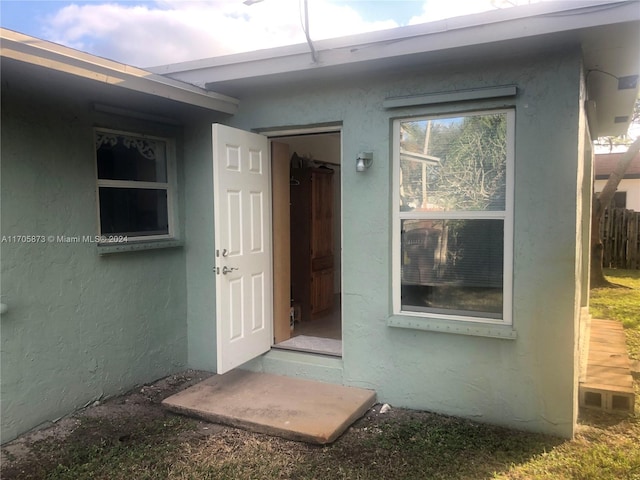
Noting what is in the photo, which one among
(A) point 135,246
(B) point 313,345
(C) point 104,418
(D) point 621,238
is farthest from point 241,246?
(D) point 621,238

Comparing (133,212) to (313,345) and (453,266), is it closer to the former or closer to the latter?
(313,345)

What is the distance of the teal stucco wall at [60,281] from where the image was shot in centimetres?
339

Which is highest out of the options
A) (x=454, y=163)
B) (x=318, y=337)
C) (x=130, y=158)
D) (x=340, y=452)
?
(x=130, y=158)

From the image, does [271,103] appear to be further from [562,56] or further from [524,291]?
[524,291]

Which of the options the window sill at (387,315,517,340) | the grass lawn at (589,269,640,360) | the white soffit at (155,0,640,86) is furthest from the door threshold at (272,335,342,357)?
the grass lawn at (589,269,640,360)

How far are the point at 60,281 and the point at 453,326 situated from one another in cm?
317

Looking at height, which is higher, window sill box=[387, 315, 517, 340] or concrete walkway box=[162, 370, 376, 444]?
window sill box=[387, 315, 517, 340]

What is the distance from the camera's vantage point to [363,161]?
394cm

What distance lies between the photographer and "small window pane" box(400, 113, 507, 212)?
3625 mm

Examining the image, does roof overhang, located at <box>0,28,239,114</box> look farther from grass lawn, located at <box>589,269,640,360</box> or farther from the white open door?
grass lawn, located at <box>589,269,640,360</box>

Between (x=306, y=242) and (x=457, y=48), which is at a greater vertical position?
(x=457, y=48)

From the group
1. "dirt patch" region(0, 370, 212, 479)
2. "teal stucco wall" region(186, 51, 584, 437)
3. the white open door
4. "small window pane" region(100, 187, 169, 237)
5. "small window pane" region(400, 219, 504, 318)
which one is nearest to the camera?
"dirt patch" region(0, 370, 212, 479)

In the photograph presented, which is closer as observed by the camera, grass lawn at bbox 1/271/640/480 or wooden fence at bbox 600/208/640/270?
grass lawn at bbox 1/271/640/480

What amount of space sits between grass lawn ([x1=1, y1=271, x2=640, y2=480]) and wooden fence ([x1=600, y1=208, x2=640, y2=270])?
10048mm
